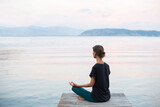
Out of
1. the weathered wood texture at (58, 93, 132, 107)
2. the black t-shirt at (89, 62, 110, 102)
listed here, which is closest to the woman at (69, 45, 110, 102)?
the black t-shirt at (89, 62, 110, 102)

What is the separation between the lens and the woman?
5.59 metres

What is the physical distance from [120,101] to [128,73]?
37.0ft

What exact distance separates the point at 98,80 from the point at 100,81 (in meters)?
0.06

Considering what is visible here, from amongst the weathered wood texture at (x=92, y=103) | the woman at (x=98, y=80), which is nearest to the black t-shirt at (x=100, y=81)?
the woman at (x=98, y=80)

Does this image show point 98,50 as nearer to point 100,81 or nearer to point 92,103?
point 100,81

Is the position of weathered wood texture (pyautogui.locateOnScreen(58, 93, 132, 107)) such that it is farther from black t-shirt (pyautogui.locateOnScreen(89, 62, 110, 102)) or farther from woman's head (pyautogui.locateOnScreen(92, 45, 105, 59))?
woman's head (pyautogui.locateOnScreen(92, 45, 105, 59))

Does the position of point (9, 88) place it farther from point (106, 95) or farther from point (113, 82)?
point (106, 95)

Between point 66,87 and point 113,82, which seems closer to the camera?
point 66,87

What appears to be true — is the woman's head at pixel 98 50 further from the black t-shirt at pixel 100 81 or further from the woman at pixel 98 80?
the black t-shirt at pixel 100 81

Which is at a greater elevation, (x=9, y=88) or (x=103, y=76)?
(x=103, y=76)

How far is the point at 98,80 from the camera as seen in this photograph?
18.9ft

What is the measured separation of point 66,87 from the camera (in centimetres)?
1272

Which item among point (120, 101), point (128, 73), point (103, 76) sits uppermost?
point (103, 76)

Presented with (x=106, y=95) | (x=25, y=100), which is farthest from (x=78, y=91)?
(x=25, y=100)
